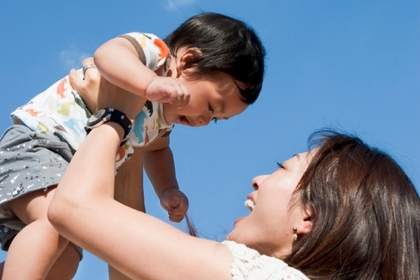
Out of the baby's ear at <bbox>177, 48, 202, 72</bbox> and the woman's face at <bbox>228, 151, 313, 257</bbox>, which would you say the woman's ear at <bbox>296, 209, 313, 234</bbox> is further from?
the baby's ear at <bbox>177, 48, 202, 72</bbox>

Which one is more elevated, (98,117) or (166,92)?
(166,92)

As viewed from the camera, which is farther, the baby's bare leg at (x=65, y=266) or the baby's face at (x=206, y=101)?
the baby's face at (x=206, y=101)

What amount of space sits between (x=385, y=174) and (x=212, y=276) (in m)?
0.65

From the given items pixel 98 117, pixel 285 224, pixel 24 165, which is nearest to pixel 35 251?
pixel 24 165

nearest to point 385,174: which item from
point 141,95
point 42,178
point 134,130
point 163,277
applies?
point 163,277

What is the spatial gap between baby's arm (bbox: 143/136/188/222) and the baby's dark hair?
46cm

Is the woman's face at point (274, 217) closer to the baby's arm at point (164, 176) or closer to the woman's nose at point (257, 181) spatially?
the woman's nose at point (257, 181)

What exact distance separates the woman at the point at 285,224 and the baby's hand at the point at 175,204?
0.82 m

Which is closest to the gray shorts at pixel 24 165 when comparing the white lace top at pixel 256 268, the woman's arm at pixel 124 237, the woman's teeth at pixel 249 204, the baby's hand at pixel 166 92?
the baby's hand at pixel 166 92

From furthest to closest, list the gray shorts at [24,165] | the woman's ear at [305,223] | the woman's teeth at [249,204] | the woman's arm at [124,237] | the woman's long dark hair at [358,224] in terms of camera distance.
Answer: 1. the gray shorts at [24,165]
2. the woman's teeth at [249,204]
3. the woman's ear at [305,223]
4. the woman's long dark hair at [358,224]
5. the woman's arm at [124,237]

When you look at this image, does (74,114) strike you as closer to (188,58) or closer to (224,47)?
(188,58)

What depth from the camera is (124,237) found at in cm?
145

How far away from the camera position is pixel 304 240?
1647 mm

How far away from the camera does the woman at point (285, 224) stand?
4.77ft
